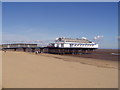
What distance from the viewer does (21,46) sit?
5184 centimetres

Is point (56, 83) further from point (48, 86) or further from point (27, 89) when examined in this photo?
point (27, 89)

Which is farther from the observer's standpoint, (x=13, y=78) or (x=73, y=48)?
(x=73, y=48)

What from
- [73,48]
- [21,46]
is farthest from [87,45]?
[21,46]

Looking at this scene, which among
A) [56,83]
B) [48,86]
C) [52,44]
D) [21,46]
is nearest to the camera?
[48,86]

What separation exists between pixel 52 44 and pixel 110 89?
49917 millimetres

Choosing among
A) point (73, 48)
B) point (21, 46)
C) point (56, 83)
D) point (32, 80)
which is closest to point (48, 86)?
point (56, 83)

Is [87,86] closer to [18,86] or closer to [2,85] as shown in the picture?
[18,86]

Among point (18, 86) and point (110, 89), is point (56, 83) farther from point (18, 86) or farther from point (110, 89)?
point (110, 89)

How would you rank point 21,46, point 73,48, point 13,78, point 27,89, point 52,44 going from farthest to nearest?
point 52,44 < point 21,46 < point 73,48 < point 13,78 < point 27,89

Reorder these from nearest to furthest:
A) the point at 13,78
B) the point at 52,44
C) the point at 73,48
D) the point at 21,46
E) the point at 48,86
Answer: the point at 48,86, the point at 13,78, the point at 73,48, the point at 21,46, the point at 52,44

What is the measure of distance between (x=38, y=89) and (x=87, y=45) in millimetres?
49392

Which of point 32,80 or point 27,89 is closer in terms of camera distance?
point 27,89

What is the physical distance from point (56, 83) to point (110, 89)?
2.09 m

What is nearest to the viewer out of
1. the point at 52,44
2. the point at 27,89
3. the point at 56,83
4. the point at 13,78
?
the point at 27,89
